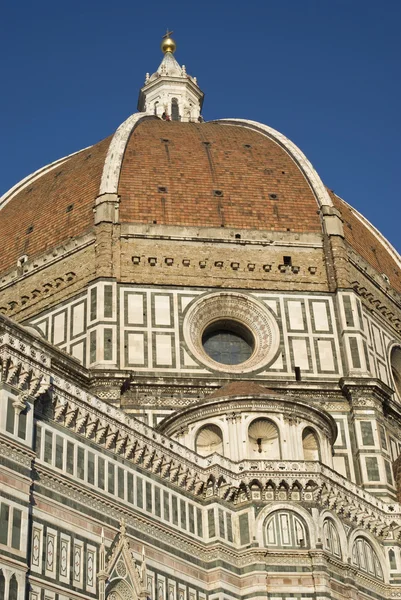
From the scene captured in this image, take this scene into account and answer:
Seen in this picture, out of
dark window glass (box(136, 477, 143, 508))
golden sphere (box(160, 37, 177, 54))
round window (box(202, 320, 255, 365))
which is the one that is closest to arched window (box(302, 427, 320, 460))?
round window (box(202, 320, 255, 365))

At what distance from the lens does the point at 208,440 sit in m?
31.4

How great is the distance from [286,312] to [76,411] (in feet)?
45.1

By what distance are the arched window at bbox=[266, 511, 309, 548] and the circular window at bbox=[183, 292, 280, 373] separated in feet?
26.7

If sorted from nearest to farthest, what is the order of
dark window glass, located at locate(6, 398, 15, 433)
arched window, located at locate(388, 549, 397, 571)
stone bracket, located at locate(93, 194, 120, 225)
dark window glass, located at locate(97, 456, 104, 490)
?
1. dark window glass, located at locate(6, 398, 15, 433)
2. dark window glass, located at locate(97, 456, 104, 490)
3. arched window, located at locate(388, 549, 397, 571)
4. stone bracket, located at locate(93, 194, 120, 225)

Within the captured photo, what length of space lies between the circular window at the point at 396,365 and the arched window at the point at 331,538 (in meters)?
11.3

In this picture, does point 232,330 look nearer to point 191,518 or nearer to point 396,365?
point 396,365

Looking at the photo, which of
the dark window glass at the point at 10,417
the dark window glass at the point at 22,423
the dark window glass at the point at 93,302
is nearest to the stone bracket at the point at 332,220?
the dark window glass at the point at 93,302

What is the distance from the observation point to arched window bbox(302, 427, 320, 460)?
31.5 meters

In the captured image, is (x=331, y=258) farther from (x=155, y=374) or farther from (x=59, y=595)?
(x=59, y=595)

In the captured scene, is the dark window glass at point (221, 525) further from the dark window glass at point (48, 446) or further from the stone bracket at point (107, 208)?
the stone bracket at point (107, 208)

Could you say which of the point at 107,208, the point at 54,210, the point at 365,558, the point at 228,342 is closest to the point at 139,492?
the point at 365,558

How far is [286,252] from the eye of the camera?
39312 millimetres

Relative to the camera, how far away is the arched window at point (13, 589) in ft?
68.5

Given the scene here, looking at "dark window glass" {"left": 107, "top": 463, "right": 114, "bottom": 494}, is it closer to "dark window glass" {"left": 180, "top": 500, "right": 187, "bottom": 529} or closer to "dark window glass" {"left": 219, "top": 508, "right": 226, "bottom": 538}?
"dark window glass" {"left": 180, "top": 500, "right": 187, "bottom": 529}
